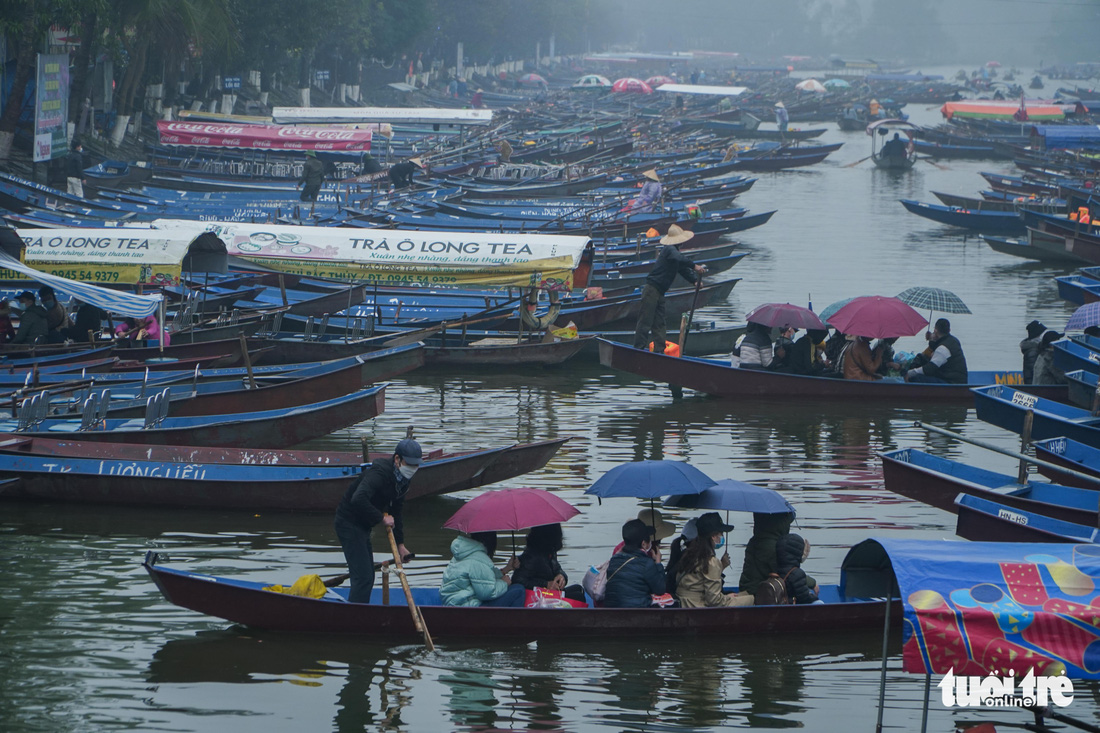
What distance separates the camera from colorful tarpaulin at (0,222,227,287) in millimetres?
18141

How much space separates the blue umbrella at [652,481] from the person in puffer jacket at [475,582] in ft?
3.10

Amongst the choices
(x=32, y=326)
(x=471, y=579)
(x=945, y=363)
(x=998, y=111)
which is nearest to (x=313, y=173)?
(x=32, y=326)

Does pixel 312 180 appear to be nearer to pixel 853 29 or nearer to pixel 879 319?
pixel 879 319

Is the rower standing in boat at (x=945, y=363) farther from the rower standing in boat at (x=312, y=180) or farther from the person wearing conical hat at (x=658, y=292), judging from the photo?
the rower standing in boat at (x=312, y=180)

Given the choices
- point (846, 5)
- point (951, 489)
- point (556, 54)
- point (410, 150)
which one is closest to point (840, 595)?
point (951, 489)

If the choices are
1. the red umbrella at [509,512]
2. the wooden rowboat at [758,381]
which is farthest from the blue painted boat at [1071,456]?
the red umbrella at [509,512]

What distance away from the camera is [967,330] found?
24391mm

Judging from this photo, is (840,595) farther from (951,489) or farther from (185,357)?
(185,357)

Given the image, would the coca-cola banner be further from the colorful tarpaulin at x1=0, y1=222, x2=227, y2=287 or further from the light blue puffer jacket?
the light blue puffer jacket

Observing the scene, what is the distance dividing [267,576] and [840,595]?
4719 mm

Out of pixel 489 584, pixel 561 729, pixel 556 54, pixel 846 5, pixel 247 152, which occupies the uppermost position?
pixel 846 5

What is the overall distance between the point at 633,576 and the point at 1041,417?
20.6 ft

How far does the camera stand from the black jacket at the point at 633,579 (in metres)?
9.35

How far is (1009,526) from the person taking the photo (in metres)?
10.4
